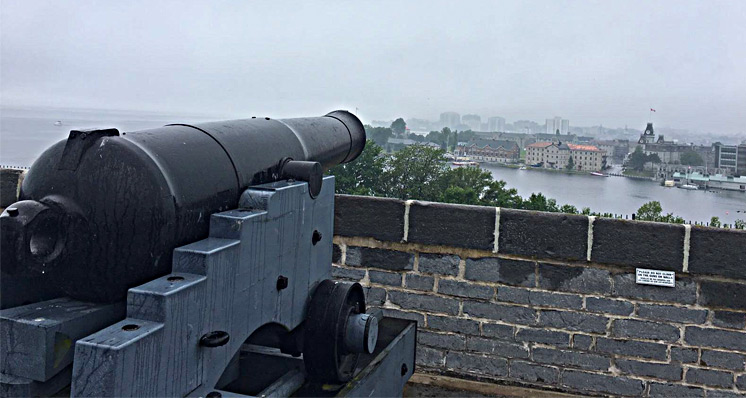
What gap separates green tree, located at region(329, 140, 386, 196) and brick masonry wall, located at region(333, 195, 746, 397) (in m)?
28.4

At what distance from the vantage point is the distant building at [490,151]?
7250 centimetres

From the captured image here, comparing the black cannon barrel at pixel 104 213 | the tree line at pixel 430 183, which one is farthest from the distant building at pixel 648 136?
the black cannon barrel at pixel 104 213

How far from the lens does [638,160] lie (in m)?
82.8

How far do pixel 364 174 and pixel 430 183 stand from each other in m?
6.93

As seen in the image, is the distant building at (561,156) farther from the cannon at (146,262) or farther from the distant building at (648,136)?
the cannon at (146,262)

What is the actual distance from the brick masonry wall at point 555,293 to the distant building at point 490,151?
215 ft

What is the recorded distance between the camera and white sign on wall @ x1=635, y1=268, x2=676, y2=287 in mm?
3740

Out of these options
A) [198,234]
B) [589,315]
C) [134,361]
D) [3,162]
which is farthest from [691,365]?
[3,162]

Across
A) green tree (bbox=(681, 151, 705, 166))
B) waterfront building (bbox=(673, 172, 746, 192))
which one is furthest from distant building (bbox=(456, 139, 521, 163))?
green tree (bbox=(681, 151, 705, 166))

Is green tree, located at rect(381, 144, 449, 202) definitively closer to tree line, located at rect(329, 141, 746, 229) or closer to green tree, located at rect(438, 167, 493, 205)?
tree line, located at rect(329, 141, 746, 229)

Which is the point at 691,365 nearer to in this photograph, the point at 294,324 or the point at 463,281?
the point at 463,281

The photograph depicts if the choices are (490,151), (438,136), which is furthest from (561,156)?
(438,136)

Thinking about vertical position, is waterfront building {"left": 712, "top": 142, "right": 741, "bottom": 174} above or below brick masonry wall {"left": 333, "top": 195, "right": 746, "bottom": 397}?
above

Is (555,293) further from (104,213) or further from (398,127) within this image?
(398,127)
